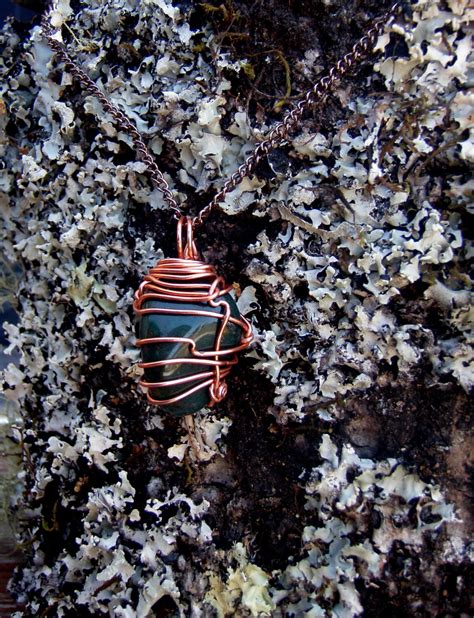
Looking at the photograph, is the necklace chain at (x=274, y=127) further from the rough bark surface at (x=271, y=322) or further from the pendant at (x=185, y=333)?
the pendant at (x=185, y=333)

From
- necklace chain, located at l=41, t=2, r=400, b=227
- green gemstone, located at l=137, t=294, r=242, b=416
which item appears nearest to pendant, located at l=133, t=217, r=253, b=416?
green gemstone, located at l=137, t=294, r=242, b=416

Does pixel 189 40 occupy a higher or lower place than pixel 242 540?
higher

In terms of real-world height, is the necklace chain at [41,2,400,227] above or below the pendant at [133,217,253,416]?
above

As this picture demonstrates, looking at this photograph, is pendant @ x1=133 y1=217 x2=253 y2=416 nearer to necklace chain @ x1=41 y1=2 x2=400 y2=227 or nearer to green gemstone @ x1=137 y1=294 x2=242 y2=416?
green gemstone @ x1=137 y1=294 x2=242 y2=416

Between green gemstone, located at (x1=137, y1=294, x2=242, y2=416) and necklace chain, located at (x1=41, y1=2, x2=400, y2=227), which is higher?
necklace chain, located at (x1=41, y1=2, x2=400, y2=227)

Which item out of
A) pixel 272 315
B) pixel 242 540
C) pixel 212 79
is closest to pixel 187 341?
pixel 272 315

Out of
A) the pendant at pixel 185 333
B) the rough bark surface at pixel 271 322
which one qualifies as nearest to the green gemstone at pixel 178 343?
the pendant at pixel 185 333

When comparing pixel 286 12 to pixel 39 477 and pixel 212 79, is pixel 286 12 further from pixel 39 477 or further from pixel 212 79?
pixel 39 477

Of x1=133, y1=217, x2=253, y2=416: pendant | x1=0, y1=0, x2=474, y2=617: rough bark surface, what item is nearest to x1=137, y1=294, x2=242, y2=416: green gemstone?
x1=133, y1=217, x2=253, y2=416: pendant
